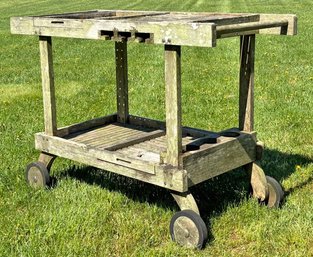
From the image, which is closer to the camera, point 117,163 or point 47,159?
point 117,163

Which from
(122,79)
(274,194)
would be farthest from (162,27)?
(122,79)

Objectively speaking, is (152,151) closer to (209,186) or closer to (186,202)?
(209,186)

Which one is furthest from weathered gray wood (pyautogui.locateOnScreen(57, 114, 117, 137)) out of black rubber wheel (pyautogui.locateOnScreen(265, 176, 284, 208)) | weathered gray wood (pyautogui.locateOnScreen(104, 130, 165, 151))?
black rubber wheel (pyautogui.locateOnScreen(265, 176, 284, 208))

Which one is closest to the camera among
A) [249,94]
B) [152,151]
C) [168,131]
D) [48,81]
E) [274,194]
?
[168,131]

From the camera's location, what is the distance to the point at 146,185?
5457 mm

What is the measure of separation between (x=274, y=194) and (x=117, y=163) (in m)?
1.37

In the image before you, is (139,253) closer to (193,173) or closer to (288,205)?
(193,173)

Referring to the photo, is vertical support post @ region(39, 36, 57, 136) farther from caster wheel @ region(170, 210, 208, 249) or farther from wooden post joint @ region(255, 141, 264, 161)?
wooden post joint @ region(255, 141, 264, 161)

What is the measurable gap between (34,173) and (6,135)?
6.28ft

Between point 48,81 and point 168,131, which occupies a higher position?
point 48,81

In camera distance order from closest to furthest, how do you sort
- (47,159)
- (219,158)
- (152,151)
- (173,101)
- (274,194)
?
(173,101)
(219,158)
(274,194)
(152,151)
(47,159)

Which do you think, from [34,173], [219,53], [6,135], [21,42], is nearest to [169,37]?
[34,173]

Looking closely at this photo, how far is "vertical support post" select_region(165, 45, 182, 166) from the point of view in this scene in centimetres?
418

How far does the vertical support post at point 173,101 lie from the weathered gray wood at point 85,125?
1723 mm
